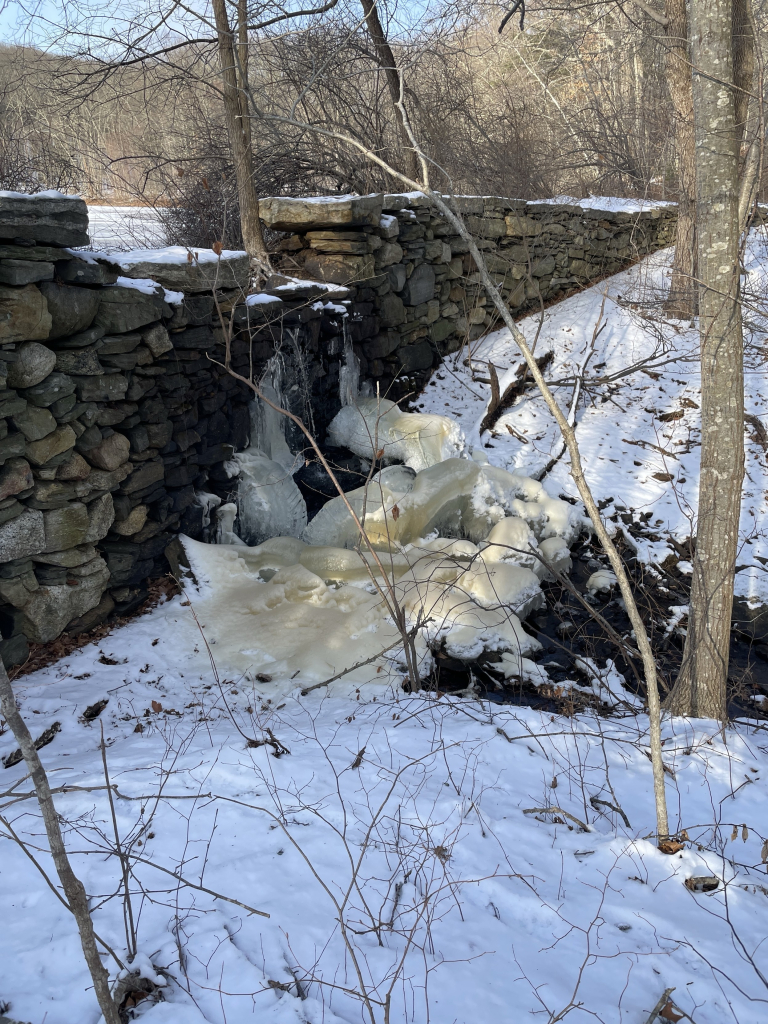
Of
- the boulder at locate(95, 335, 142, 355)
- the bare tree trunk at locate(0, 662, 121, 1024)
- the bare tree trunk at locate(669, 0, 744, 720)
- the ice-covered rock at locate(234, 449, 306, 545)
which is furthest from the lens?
the ice-covered rock at locate(234, 449, 306, 545)

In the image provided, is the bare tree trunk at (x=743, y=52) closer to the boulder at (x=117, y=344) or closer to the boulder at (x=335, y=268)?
the boulder at (x=117, y=344)

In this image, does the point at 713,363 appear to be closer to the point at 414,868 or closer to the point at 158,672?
the point at 414,868

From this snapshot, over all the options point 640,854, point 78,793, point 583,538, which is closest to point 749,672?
point 583,538

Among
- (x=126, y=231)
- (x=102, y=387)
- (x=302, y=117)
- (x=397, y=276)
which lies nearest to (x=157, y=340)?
(x=102, y=387)

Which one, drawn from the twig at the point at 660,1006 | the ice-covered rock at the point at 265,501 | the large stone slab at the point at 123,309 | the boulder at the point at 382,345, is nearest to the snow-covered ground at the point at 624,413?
the boulder at the point at 382,345

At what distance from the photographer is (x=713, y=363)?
3055mm

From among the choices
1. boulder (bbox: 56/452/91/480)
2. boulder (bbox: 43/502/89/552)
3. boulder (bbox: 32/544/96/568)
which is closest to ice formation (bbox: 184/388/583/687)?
boulder (bbox: 32/544/96/568)

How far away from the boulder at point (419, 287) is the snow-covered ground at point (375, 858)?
5.35 meters

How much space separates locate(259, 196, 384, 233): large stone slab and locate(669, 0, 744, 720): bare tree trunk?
405cm

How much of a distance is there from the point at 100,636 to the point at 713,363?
361 cm

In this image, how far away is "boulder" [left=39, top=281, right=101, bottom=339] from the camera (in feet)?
12.1

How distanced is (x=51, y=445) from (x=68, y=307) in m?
0.74

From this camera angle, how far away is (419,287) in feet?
26.9

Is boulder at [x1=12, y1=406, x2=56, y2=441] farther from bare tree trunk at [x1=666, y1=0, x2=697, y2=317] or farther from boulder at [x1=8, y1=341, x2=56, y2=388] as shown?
bare tree trunk at [x1=666, y1=0, x2=697, y2=317]
